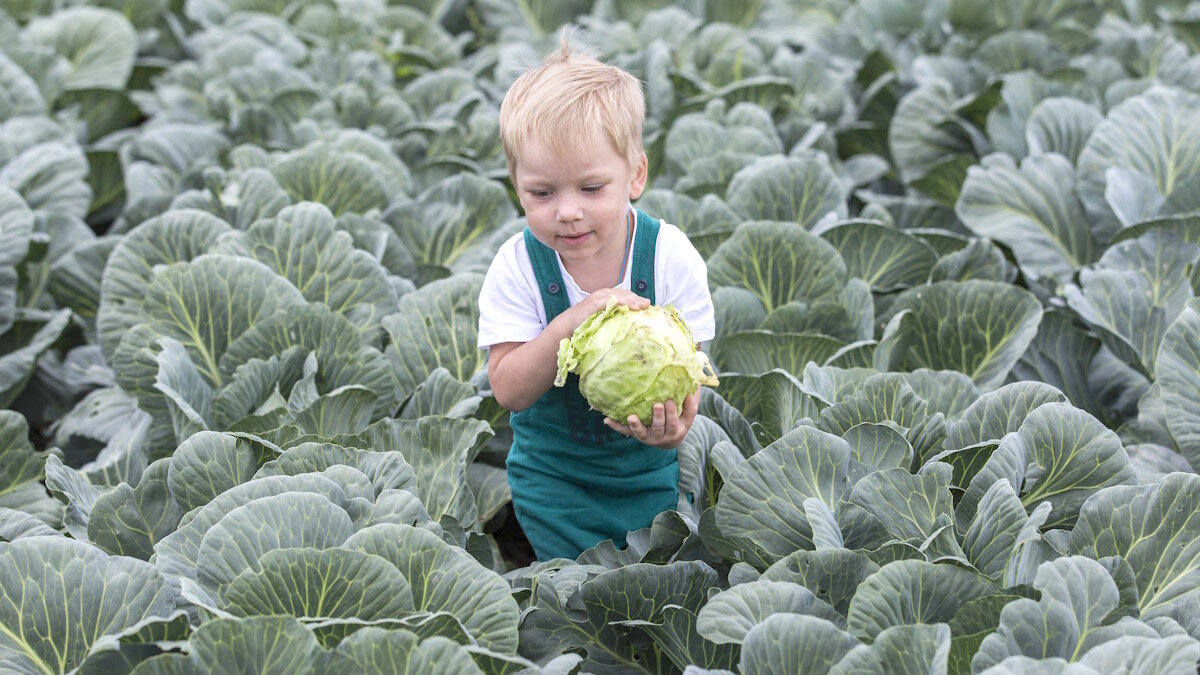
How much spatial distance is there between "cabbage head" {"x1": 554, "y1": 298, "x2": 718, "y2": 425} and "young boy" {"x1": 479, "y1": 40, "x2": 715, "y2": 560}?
0.03 metres

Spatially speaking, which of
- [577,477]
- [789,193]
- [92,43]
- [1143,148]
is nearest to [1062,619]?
[577,477]

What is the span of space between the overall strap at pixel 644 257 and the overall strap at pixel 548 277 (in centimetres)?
16

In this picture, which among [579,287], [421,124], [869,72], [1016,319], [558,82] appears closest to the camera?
[558,82]

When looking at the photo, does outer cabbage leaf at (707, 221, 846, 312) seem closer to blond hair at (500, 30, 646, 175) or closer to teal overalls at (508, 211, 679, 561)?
teal overalls at (508, 211, 679, 561)

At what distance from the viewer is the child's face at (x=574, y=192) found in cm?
239

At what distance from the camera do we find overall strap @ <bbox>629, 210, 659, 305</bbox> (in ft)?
8.68

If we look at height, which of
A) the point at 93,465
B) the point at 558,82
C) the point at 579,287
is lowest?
the point at 93,465

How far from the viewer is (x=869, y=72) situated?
601 centimetres

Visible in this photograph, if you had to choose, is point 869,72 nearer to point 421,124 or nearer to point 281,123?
point 421,124

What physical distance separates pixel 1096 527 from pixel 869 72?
3889mm

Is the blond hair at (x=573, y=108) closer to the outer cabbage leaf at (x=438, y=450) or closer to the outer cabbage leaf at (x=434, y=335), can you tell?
the outer cabbage leaf at (x=438, y=450)

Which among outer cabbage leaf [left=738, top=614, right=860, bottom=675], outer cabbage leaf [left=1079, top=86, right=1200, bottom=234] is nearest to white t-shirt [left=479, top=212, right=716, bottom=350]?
outer cabbage leaf [left=738, top=614, right=860, bottom=675]

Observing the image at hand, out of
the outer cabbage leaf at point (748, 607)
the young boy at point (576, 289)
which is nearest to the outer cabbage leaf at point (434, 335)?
the young boy at point (576, 289)

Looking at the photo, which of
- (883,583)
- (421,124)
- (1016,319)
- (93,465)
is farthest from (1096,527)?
(421,124)
